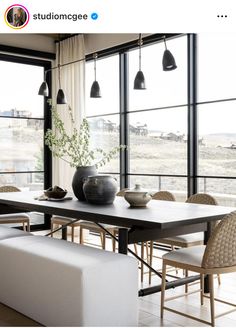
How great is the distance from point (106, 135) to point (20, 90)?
1.51 meters

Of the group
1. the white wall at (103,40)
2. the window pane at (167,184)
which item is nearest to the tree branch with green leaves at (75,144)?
the window pane at (167,184)

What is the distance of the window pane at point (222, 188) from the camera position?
4727 mm

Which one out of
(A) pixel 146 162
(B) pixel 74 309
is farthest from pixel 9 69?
(B) pixel 74 309

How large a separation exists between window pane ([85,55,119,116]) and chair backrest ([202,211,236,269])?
3.69 meters

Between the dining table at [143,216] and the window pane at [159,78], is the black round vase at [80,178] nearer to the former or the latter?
the dining table at [143,216]

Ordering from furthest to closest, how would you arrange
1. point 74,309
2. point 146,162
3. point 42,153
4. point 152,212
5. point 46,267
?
point 42,153 → point 146,162 → point 152,212 → point 46,267 → point 74,309

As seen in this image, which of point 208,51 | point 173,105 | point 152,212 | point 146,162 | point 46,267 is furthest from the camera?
point 146,162

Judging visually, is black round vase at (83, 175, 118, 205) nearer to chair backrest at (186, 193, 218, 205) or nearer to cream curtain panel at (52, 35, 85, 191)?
chair backrest at (186, 193, 218, 205)

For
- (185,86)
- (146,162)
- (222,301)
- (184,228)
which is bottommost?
(222,301)

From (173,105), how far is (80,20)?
7.50 feet

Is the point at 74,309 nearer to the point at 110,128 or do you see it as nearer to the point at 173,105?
the point at 173,105

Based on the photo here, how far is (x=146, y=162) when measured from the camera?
5723mm

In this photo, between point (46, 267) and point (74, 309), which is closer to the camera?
point (74, 309)

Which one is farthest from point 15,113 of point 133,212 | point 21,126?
point 133,212
